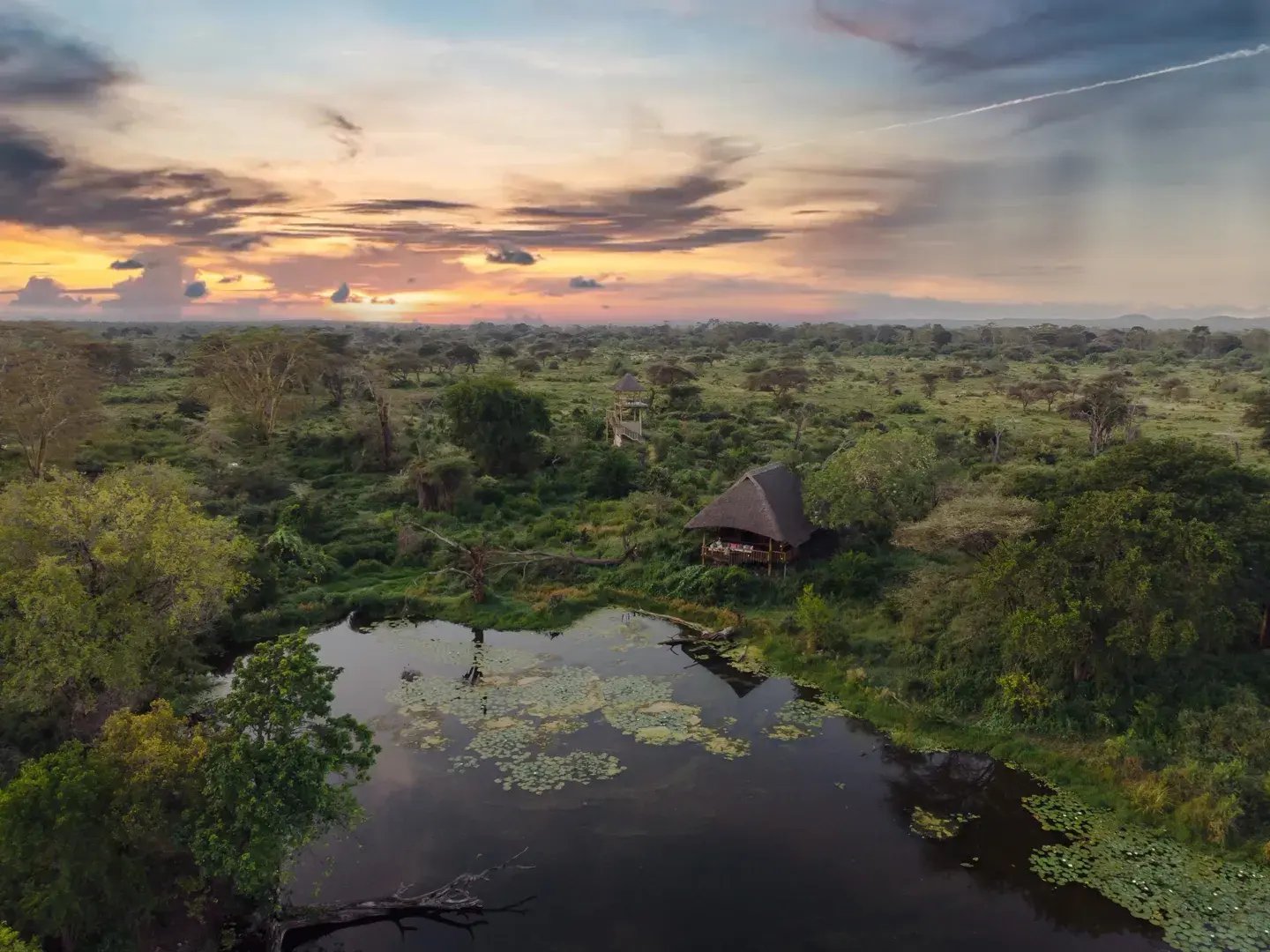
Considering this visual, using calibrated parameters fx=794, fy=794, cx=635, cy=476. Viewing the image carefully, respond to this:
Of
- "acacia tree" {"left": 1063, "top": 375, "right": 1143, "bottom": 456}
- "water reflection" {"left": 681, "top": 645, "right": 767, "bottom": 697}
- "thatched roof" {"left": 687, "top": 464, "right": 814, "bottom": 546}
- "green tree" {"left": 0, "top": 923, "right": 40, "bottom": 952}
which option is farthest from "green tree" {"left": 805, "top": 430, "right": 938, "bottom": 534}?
A: "green tree" {"left": 0, "top": 923, "right": 40, "bottom": 952}

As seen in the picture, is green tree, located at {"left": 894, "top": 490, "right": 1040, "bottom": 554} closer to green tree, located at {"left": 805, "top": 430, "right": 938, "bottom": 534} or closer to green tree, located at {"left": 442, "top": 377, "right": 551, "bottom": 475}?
green tree, located at {"left": 805, "top": 430, "right": 938, "bottom": 534}

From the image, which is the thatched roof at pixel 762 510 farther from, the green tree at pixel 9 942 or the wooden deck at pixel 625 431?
the green tree at pixel 9 942

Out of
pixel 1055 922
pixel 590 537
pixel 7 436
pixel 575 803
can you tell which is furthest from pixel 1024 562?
pixel 7 436

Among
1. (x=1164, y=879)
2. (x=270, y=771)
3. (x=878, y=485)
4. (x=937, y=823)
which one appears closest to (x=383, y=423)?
(x=878, y=485)

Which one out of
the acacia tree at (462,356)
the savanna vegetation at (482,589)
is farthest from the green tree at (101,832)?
the acacia tree at (462,356)

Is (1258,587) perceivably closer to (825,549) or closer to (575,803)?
(825,549)
